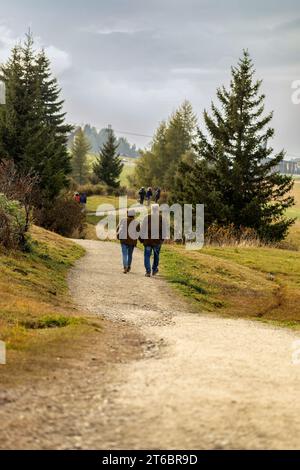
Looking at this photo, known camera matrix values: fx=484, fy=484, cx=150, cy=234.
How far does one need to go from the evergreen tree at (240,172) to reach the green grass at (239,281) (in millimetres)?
7981

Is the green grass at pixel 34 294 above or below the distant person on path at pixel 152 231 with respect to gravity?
below

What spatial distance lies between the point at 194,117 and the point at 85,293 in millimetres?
61216

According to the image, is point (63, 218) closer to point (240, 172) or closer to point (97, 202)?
point (240, 172)

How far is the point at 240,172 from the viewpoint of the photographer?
32.8 metres

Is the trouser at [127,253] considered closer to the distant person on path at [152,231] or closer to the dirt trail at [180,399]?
the distant person on path at [152,231]

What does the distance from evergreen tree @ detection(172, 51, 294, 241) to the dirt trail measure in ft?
72.2

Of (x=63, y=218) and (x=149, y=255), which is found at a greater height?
(x=63, y=218)

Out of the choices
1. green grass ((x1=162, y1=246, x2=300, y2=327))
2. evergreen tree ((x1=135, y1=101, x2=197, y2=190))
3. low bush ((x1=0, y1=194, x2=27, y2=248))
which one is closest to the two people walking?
green grass ((x1=162, y1=246, x2=300, y2=327))

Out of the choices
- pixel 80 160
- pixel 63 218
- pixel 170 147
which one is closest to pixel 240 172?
pixel 63 218

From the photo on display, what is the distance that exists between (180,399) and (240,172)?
93.2 feet

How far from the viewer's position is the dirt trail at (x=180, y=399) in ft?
15.7

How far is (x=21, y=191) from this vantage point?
19.3m

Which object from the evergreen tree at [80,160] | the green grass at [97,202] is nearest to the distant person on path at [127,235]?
the green grass at [97,202]
